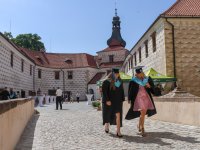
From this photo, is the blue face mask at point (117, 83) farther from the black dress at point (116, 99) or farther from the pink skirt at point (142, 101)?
the pink skirt at point (142, 101)

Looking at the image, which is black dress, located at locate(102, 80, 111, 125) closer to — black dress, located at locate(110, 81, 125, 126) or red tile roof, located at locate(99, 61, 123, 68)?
black dress, located at locate(110, 81, 125, 126)

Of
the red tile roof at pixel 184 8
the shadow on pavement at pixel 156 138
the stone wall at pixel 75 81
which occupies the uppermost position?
the red tile roof at pixel 184 8

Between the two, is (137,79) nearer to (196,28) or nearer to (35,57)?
(196,28)

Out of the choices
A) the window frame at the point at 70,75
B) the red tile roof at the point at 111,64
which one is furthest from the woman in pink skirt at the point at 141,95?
the red tile roof at the point at 111,64

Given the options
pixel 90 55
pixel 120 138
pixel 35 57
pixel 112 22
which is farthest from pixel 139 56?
pixel 112 22

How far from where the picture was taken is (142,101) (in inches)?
309

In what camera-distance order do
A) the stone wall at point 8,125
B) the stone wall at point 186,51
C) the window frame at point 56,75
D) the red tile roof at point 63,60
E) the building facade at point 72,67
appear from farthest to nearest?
the window frame at point 56,75, the red tile roof at point 63,60, the building facade at point 72,67, the stone wall at point 186,51, the stone wall at point 8,125

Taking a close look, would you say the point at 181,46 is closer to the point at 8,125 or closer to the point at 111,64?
the point at 8,125

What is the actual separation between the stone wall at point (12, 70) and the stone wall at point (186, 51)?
40.0 feet

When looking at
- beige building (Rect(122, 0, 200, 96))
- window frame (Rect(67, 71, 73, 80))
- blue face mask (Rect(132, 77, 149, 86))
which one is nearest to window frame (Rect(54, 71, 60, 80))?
window frame (Rect(67, 71, 73, 80))

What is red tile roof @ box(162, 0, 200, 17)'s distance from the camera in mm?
20016

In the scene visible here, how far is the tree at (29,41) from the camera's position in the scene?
2145 inches

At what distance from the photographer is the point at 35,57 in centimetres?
4794

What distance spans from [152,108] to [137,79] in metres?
0.81
